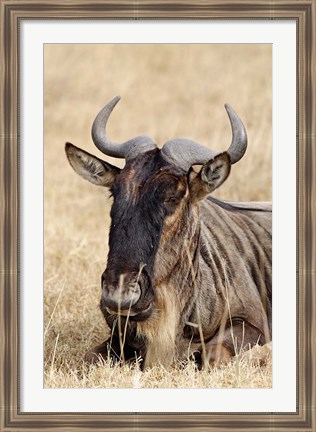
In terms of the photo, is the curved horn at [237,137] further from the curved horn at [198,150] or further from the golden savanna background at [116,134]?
the golden savanna background at [116,134]

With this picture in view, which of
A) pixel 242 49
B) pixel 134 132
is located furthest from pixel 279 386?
pixel 242 49

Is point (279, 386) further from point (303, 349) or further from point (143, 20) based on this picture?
point (143, 20)

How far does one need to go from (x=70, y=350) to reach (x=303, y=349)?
6.88ft

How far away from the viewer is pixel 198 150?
728 cm

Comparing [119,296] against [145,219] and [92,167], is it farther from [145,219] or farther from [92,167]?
[92,167]

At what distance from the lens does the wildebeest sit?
6.80 metres

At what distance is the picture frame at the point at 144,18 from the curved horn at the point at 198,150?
0.65 metres

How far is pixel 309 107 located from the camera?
6.52 meters

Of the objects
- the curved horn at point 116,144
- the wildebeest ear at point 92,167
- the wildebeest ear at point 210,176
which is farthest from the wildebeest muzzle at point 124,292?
the curved horn at point 116,144

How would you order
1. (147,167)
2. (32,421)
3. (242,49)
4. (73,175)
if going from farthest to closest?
1. (242,49)
2. (73,175)
3. (147,167)
4. (32,421)

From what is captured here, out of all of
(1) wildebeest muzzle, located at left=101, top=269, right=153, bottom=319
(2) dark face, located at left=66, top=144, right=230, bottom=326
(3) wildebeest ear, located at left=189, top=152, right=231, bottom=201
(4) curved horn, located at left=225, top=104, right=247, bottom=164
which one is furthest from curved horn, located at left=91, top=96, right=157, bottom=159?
(1) wildebeest muzzle, located at left=101, top=269, right=153, bottom=319

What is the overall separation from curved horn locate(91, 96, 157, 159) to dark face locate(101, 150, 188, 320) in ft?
0.55

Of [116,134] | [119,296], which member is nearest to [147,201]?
[119,296]

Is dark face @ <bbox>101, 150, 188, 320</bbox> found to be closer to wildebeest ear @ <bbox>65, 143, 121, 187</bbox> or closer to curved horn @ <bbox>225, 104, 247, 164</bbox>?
wildebeest ear @ <bbox>65, 143, 121, 187</bbox>
